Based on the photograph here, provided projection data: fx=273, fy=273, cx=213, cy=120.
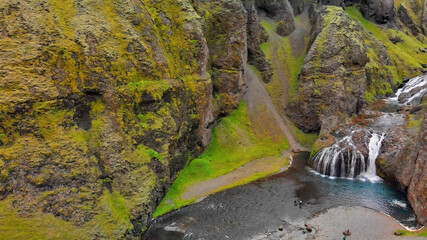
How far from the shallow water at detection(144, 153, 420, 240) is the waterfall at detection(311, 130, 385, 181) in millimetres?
1603

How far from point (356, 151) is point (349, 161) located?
1.99 metres

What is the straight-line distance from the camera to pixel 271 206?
3084cm

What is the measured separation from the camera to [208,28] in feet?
163

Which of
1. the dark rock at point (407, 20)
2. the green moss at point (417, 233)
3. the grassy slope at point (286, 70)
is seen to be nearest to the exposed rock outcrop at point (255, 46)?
the grassy slope at point (286, 70)

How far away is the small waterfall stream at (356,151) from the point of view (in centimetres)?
3809

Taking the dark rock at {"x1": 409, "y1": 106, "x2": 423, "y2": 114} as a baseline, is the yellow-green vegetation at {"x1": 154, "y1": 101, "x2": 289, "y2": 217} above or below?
below

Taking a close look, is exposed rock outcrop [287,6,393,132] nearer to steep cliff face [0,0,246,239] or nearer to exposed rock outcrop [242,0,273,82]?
exposed rock outcrop [242,0,273,82]

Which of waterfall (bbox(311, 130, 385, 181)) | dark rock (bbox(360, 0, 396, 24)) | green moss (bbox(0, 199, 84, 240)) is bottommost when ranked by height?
green moss (bbox(0, 199, 84, 240))

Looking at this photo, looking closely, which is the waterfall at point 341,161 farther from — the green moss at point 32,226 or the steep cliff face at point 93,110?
the green moss at point 32,226

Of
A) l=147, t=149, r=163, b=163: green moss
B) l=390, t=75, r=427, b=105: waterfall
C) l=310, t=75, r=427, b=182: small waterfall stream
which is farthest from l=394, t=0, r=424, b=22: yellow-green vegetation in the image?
l=147, t=149, r=163, b=163: green moss

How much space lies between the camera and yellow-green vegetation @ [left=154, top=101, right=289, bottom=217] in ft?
114

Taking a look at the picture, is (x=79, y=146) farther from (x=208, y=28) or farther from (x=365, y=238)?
(x=208, y=28)

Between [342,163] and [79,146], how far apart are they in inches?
1320

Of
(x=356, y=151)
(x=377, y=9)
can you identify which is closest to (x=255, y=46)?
(x=356, y=151)
